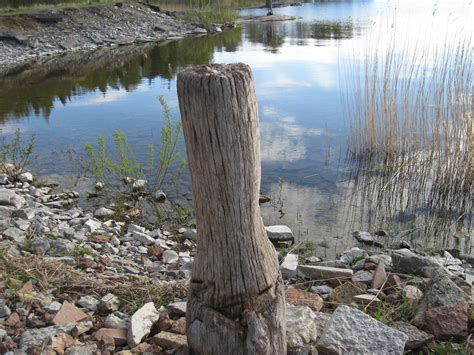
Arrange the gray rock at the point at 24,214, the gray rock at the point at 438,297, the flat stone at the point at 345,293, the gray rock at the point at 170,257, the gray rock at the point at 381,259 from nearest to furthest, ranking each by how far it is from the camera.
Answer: the gray rock at the point at 438,297 → the flat stone at the point at 345,293 → the gray rock at the point at 381,259 → the gray rock at the point at 170,257 → the gray rock at the point at 24,214

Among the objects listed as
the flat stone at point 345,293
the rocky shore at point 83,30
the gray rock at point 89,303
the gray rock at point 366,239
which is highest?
the rocky shore at point 83,30

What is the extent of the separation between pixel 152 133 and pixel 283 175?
3043 millimetres

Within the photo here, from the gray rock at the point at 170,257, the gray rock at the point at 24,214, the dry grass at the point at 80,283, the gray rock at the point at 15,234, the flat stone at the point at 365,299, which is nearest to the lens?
the dry grass at the point at 80,283

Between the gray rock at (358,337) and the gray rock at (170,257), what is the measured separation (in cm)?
212

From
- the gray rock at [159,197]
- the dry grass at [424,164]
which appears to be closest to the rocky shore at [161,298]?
the dry grass at [424,164]

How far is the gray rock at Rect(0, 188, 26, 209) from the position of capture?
545 cm

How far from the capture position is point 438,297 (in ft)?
9.77

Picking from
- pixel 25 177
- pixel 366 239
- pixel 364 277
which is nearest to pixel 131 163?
pixel 25 177

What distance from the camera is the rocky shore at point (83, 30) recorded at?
1728 cm

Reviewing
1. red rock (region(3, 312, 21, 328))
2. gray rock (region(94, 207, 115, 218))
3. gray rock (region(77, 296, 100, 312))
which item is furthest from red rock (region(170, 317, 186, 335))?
gray rock (region(94, 207, 115, 218))

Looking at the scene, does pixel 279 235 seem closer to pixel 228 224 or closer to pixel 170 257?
pixel 170 257

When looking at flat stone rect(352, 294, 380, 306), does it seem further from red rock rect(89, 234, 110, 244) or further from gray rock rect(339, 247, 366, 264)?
red rock rect(89, 234, 110, 244)

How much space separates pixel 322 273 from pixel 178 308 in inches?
53.7

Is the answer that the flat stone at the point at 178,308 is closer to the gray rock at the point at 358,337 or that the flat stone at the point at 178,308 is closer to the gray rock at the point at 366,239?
the gray rock at the point at 358,337
